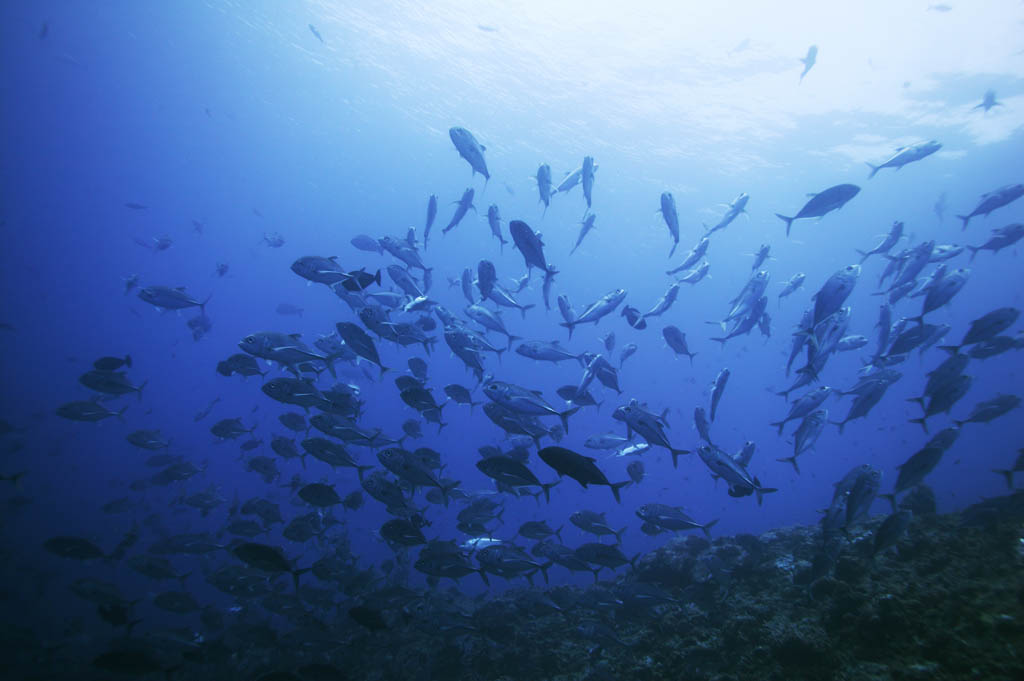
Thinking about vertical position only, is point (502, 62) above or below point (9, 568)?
above

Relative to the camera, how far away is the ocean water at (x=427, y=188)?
18.8m

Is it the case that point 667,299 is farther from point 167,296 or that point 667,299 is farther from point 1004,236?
point 167,296

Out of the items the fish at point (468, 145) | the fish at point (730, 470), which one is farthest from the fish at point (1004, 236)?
the fish at point (468, 145)

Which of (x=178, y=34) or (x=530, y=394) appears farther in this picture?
(x=178, y=34)

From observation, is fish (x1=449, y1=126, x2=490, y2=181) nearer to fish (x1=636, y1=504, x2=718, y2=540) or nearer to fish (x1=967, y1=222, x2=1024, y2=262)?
fish (x1=636, y1=504, x2=718, y2=540)

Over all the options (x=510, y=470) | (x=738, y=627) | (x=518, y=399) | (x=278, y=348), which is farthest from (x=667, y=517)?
(x=278, y=348)

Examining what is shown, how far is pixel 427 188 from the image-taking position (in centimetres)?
5372

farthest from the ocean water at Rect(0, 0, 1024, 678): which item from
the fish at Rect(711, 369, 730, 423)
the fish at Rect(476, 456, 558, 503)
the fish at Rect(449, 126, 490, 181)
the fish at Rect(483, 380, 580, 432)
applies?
the fish at Rect(449, 126, 490, 181)

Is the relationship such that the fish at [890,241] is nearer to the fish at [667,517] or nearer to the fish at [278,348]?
the fish at [667,517]

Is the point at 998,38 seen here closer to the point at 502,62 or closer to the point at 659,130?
the point at 659,130

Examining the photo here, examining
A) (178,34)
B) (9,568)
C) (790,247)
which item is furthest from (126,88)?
(790,247)

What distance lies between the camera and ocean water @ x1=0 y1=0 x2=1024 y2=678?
18.8m

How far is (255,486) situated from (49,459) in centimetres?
2033

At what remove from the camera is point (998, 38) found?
58.0ft
